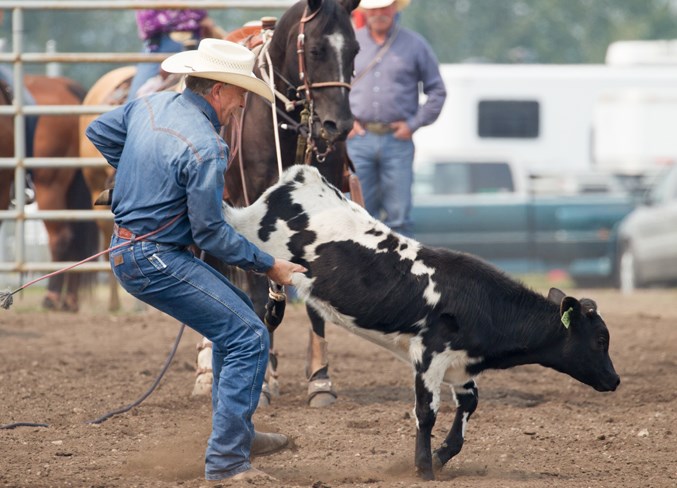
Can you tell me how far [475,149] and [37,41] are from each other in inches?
895

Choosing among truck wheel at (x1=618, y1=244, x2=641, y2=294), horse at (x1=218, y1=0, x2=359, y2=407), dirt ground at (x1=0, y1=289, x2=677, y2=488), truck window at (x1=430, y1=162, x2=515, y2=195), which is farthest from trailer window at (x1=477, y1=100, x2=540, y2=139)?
horse at (x1=218, y1=0, x2=359, y2=407)

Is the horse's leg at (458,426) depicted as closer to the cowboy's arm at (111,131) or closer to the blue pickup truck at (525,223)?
the cowboy's arm at (111,131)

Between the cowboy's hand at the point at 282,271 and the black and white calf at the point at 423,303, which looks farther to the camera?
the black and white calf at the point at 423,303

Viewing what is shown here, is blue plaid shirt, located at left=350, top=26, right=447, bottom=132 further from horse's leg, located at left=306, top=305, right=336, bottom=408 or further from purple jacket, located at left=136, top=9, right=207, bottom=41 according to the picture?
horse's leg, located at left=306, top=305, right=336, bottom=408

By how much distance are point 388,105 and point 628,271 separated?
8.55 metres

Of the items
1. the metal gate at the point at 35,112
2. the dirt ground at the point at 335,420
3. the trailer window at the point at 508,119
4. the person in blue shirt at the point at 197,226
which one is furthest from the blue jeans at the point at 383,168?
the trailer window at the point at 508,119

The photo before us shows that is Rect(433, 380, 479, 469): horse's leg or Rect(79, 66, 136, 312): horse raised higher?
Rect(79, 66, 136, 312): horse

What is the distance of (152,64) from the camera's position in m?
10.1

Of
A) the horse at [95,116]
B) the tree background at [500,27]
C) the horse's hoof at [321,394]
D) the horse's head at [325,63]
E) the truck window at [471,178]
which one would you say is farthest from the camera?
the tree background at [500,27]

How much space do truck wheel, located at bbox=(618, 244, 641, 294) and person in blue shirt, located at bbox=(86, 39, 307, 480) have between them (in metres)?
12.2

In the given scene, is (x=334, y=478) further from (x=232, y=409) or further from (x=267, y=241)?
(x=267, y=241)

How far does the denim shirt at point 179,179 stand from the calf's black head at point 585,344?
147 centimetres

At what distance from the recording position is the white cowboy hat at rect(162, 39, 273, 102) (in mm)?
5133

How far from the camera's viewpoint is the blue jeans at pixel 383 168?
9047 mm
